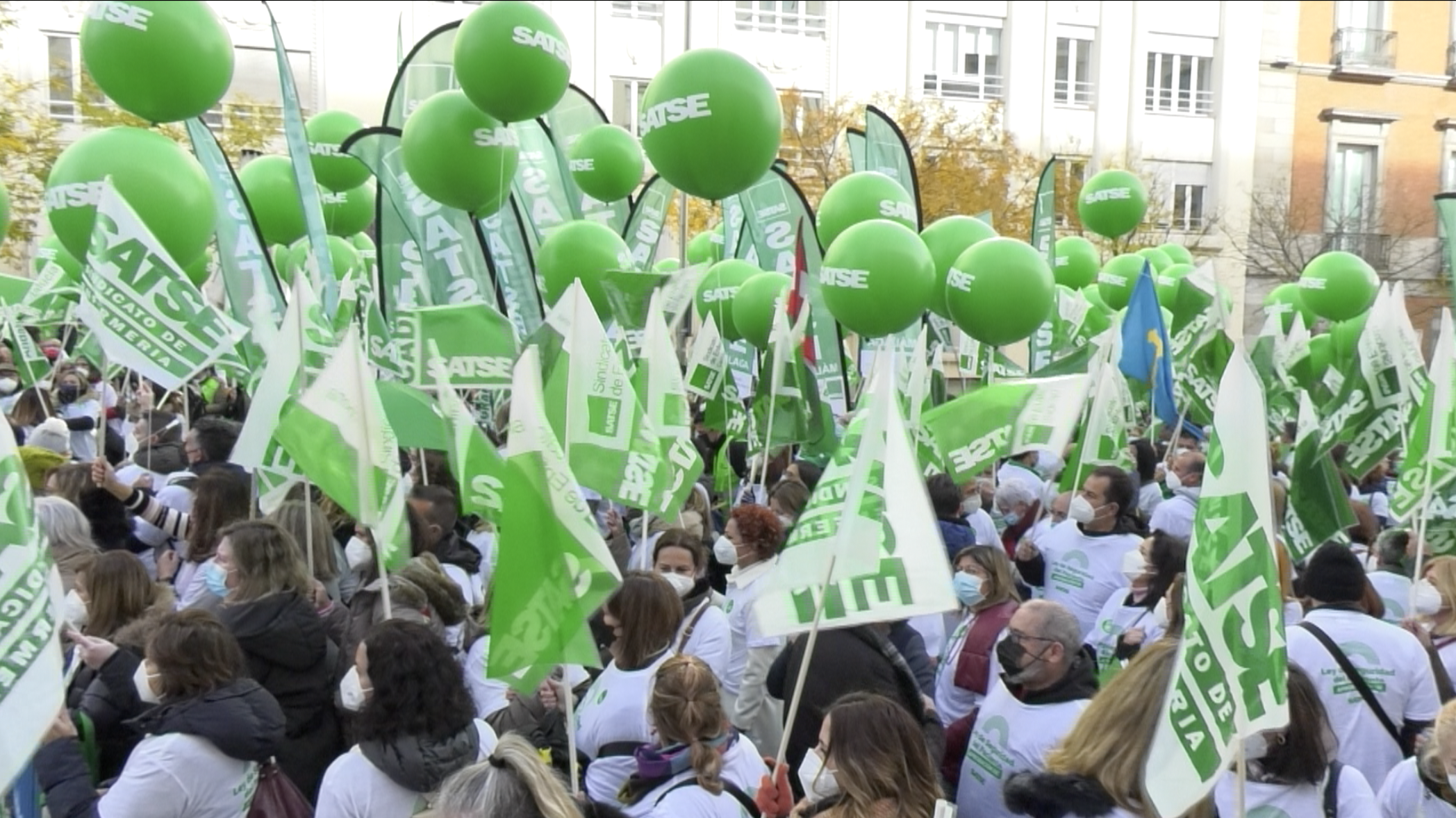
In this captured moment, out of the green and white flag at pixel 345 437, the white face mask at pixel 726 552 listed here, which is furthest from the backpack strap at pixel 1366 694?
the green and white flag at pixel 345 437

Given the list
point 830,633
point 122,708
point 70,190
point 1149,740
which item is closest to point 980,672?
point 830,633

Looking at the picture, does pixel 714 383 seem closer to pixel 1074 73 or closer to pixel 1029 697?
pixel 1029 697

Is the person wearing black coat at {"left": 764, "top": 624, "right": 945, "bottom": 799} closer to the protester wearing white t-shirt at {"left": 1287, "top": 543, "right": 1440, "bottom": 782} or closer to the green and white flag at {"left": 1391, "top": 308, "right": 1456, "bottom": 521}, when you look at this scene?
the protester wearing white t-shirt at {"left": 1287, "top": 543, "right": 1440, "bottom": 782}

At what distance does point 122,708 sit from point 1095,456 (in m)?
5.49

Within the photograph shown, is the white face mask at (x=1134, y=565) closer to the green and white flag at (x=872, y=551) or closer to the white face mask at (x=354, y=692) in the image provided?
the green and white flag at (x=872, y=551)

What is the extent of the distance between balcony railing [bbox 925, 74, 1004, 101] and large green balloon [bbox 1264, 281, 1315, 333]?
20.1 metres

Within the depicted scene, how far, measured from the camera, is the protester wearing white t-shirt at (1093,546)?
6059mm

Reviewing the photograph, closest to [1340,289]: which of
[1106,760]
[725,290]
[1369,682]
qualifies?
[725,290]

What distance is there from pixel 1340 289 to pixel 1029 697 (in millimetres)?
12021

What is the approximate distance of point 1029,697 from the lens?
383 centimetres

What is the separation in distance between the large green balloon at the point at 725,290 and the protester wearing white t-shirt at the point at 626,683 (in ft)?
22.4

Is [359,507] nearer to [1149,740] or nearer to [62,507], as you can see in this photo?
[62,507]

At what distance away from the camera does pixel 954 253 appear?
1036 cm

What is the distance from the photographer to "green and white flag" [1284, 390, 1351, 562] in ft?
→ 22.1
